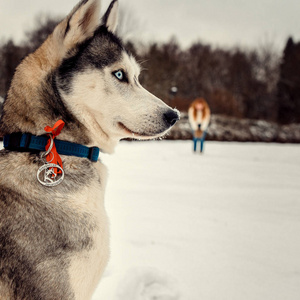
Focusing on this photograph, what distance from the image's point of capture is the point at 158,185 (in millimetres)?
5879

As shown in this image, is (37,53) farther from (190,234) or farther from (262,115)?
(262,115)

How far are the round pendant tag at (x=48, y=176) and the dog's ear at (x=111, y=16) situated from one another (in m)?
1.02

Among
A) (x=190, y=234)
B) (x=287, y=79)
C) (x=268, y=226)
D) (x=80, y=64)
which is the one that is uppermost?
(x=287, y=79)

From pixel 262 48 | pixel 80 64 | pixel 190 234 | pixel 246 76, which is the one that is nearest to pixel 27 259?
pixel 80 64

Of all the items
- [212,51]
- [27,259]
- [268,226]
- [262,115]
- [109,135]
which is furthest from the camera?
[212,51]

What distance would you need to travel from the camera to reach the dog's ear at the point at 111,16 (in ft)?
6.14

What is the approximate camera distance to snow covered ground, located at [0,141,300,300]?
92.9 inches

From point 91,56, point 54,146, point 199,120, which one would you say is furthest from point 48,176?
point 199,120

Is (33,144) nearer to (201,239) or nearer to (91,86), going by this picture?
(91,86)

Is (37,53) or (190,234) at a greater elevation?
(37,53)

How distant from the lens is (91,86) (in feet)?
5.28

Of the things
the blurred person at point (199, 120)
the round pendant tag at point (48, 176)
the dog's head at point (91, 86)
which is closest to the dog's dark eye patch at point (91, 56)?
the dog's head at point (91, 86)

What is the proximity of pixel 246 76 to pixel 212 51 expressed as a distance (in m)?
7.67

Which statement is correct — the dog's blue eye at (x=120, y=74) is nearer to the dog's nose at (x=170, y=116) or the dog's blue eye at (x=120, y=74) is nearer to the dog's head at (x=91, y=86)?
the dog's head at (x=91, y=86)
